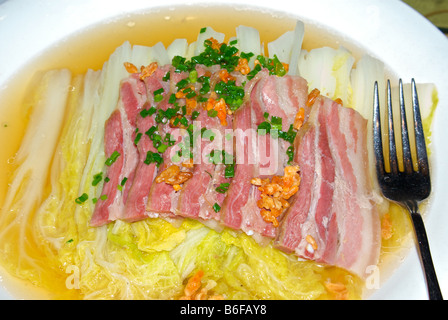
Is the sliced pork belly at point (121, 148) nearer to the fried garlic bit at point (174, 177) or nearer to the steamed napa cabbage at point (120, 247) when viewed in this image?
the steamed napa cabbage at point (120, 247)

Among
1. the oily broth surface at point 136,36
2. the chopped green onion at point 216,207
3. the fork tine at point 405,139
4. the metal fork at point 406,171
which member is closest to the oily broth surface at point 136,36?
the oily broth surface at point 136,36

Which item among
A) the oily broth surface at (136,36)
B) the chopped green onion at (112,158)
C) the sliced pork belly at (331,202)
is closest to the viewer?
the sliced pork belly at (331,202)

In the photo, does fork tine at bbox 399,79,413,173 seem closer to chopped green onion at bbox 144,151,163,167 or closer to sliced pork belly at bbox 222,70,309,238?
sliced pork belly at bbox 222,70,309,238

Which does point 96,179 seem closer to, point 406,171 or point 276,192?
point 276,192
